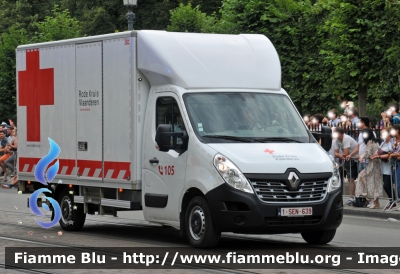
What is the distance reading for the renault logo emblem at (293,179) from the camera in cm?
1227

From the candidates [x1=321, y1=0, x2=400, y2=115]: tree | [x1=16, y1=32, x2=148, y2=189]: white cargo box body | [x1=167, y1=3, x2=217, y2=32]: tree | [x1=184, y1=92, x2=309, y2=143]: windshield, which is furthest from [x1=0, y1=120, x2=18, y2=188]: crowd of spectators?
[x1=184, y1=92, x2=309, y2=143]: windshield

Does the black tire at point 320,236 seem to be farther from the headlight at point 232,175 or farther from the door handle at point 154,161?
the door handle at point 154,161

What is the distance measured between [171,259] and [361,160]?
8970mm

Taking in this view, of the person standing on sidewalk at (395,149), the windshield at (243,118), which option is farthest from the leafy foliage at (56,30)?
the windshield at (243,118)

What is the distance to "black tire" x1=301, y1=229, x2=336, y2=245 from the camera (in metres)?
13.2

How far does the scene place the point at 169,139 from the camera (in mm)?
13023

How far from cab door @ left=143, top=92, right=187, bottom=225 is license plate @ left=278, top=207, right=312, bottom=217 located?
1.55m

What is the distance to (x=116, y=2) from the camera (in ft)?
205

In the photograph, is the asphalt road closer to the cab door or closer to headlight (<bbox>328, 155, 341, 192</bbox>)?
the cab door

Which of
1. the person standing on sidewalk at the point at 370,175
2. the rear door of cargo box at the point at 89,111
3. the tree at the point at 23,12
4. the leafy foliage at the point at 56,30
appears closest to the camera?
the rear door of cargo box at the point at 89,111

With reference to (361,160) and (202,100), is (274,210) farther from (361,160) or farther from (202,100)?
(361,160)

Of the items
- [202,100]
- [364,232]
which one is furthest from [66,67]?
[364,232]

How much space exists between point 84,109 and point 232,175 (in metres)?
3.93

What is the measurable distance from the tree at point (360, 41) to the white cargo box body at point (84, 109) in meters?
14.1
